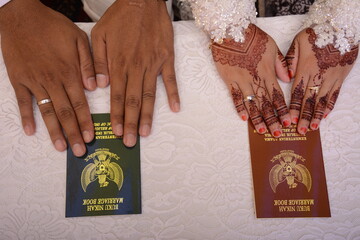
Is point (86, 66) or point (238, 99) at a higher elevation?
point (86, 66)

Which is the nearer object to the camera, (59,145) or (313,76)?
(59,145)

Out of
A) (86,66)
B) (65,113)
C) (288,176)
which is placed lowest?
(288,176)

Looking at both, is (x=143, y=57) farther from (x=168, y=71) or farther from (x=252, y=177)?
(x=252, y=177)

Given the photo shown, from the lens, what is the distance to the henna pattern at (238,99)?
82 cm

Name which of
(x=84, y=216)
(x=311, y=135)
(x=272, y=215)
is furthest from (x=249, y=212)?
(x=84, y=216)

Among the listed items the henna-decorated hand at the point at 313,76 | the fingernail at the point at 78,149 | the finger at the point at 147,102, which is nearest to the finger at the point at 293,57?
the henna-decorated hand at the point at 313,76

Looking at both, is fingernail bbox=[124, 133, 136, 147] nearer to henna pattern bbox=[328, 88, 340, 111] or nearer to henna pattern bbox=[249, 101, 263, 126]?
henna pattern bbox=[249, 101, 263, 126]

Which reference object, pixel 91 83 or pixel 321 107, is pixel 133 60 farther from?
pixel 321 107

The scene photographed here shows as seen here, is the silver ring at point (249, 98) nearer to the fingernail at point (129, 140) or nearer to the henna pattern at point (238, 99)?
the henna pattern at point (238, 99)

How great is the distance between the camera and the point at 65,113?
771mm

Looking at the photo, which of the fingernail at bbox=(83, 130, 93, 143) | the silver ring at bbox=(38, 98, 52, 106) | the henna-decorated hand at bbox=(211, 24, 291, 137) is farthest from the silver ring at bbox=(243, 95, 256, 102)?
the silver ring at bbox=(38, 98, 52, 106)

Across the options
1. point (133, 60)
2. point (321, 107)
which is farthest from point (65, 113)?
point (321, 107)

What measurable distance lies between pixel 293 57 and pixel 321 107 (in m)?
0.17

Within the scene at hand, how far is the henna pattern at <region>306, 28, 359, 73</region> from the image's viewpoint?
87cm
